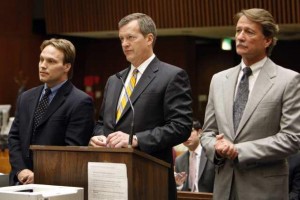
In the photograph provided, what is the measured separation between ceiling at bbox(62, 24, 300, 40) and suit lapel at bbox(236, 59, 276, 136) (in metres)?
6.81

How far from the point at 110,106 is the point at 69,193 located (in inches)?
32.2

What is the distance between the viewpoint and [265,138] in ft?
10.0

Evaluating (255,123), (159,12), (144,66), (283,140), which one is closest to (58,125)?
(144,66)

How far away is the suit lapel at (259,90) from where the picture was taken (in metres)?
3.08

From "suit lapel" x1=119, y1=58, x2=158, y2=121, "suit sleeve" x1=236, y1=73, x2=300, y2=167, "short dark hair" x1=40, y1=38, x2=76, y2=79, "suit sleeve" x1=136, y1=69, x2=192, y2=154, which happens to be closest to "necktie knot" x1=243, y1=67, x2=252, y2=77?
"suit sleeve" x1=236, y1=73, x2=300, y2=167

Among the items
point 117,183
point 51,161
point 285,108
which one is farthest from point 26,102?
point 285,108

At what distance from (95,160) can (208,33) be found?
28.2ft

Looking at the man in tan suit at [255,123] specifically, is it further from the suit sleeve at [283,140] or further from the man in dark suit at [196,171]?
the man in dark suit at [196,171]

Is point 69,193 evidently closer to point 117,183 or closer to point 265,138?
point 117,183

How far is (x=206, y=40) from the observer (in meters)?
12.4

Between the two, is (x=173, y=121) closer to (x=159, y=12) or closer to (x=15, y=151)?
(x=15, y=151)

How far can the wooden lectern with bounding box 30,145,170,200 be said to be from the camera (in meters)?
2.80

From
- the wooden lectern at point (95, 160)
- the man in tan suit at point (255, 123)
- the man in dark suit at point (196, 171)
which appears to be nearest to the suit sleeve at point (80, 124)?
the wooden lectern at point (95, 160)

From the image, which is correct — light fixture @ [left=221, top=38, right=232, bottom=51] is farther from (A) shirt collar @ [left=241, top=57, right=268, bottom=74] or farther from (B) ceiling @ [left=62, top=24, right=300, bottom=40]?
(A) shirt collar @ [left=241, top=57, right=268, bottom=74]
